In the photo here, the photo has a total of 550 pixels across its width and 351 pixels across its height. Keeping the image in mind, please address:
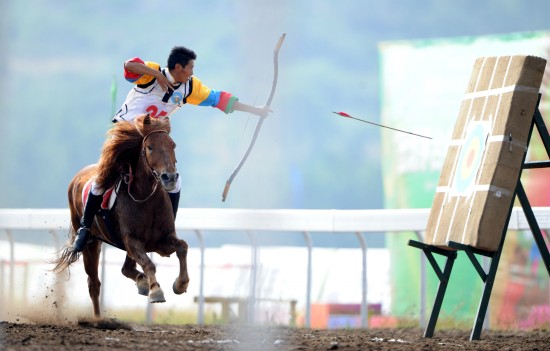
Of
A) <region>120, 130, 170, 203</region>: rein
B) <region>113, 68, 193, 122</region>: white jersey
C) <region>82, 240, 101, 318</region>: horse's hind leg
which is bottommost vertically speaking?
<region>82, 240, 101, 318</region>: horse's hind leg

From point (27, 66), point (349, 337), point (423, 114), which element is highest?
point (27, 66)

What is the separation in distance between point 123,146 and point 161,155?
55 cm

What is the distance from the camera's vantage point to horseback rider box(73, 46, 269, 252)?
7816mm

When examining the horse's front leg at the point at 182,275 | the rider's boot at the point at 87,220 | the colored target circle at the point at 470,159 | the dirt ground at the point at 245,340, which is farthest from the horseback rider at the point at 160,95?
the colored target circle at the point at 470,159

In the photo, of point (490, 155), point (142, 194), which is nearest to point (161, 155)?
point (142, 194)

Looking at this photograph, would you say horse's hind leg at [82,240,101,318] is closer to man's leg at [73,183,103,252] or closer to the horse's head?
man's leg at [73,183,103,252]

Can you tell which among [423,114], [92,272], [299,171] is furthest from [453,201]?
[299,171]

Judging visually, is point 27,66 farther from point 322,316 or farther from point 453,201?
point 453,201

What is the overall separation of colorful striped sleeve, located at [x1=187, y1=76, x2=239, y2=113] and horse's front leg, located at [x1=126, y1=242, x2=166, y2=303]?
1.26 m

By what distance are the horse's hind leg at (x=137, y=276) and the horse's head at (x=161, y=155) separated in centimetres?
74

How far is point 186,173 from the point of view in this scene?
15.6m

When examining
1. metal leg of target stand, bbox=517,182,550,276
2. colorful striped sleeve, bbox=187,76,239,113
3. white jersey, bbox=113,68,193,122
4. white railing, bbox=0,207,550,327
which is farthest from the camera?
white railing, bbox=0,207,550,327

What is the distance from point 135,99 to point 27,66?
29.4ft

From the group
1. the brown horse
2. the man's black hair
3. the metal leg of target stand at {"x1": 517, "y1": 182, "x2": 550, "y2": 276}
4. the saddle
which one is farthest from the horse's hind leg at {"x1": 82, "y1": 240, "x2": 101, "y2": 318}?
the metal leg of target stand at {"x1": 517, "y1": 182, "x2": 550, "y2": 276}
